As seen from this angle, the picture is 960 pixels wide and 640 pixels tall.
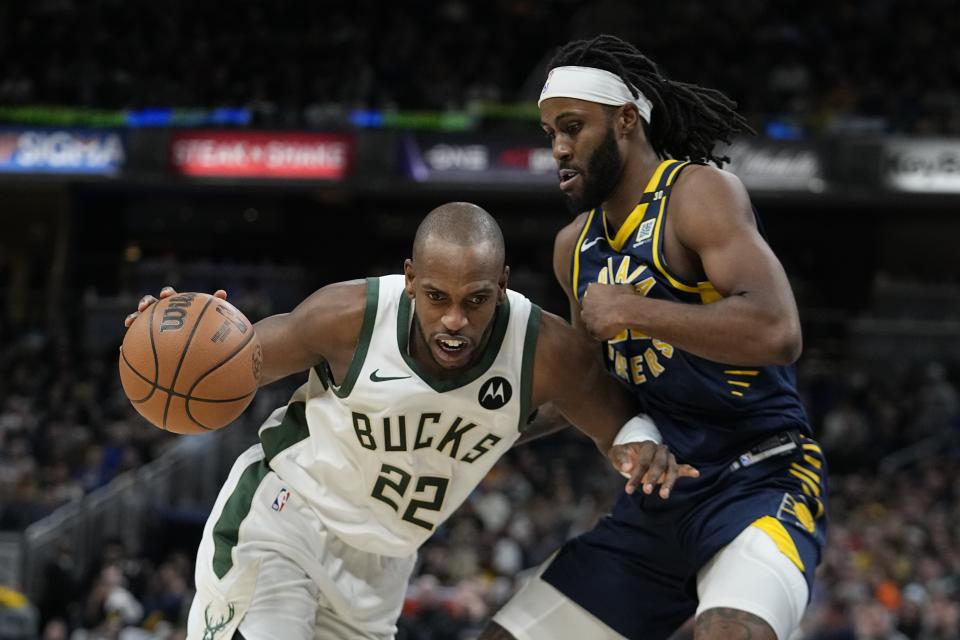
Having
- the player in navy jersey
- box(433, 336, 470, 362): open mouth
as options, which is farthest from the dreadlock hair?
box(433, 336, 470, 362): open mouth

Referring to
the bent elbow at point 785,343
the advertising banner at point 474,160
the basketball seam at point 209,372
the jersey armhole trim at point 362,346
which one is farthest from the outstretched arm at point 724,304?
the advertising banner at point 474,160

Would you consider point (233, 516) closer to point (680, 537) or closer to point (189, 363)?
point (189, 363)

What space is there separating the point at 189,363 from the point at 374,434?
59 cm

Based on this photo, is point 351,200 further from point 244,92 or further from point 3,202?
point 3,202

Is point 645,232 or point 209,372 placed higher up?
point 645,232

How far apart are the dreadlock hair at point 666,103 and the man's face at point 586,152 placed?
17cm

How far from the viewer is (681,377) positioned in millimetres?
3715

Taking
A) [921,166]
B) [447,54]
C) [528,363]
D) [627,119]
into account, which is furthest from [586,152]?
[447,54]

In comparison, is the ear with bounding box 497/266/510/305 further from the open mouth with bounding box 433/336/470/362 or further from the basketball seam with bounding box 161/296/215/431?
the basketball seam with bounding box 161/296/215/431

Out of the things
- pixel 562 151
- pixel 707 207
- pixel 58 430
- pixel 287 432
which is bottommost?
pixel 58 430

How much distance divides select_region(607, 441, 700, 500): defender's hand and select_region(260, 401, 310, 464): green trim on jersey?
0.98 metres

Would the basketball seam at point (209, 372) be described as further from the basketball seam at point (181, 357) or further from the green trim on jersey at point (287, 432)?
the green trim on jersey at point (287, 432)

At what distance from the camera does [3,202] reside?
70.3 feet

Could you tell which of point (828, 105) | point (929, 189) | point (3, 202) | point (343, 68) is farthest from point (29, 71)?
point (929, 189)
